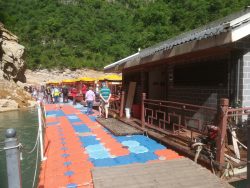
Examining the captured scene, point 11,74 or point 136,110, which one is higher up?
point 11,74

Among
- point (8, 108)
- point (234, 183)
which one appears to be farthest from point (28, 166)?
point (8, 108)

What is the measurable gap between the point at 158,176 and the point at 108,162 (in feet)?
5.36

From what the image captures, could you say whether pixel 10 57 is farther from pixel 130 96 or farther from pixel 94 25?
pixel 94 25

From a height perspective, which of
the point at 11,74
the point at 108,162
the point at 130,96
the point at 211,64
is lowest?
the point at 108,162

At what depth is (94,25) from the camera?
237 feet

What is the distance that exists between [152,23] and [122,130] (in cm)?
4041

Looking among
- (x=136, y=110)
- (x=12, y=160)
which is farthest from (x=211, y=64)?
(x=12, y=160)

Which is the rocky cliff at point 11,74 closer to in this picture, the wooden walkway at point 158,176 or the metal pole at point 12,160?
the wooden walkway at point 158,176

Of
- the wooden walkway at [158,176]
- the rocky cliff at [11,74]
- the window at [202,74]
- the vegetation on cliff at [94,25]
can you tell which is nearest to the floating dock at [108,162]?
the wooden walkway at [158,176]

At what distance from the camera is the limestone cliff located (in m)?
33.6

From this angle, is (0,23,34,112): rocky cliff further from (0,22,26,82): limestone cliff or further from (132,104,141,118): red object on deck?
(132,104,141,118): red object on deck

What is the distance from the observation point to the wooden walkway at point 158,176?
505 centimetres

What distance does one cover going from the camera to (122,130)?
10.1m

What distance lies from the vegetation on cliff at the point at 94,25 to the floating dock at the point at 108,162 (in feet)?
121
